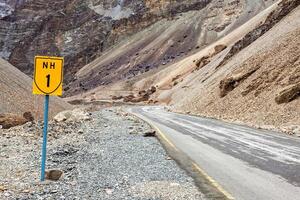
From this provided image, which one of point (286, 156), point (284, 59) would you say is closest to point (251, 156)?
point (286, 156)

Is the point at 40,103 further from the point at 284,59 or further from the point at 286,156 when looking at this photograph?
the point at 286,156

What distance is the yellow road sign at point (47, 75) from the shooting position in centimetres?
884

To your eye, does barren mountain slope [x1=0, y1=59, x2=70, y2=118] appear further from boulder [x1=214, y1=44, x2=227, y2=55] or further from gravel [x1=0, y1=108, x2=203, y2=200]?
boulder [x1=214, y1=44, x2=227, y2=55]

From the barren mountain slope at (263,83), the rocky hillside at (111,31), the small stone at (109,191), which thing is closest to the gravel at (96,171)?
the small stone at (109,191)

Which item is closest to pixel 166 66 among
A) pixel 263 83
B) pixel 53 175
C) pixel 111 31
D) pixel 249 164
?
pixel 111 31

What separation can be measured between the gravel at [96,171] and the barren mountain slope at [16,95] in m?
9.44

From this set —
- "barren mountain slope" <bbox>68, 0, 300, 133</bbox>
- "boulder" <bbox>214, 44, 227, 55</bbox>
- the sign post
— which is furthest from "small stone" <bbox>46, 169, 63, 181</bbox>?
Answer: "boulder" <bbox>214, 44, 227, 55</bbox>

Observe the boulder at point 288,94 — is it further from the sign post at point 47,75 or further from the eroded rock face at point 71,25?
the eroded rock face at point 71,25

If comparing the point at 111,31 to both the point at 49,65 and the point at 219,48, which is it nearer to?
the point at 219,48

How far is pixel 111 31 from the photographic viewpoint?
136 metres

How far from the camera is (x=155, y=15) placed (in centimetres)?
12738

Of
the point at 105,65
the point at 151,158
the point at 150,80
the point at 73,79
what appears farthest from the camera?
the point at 73,79

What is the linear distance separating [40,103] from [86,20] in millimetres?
124401

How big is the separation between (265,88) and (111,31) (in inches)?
4211
